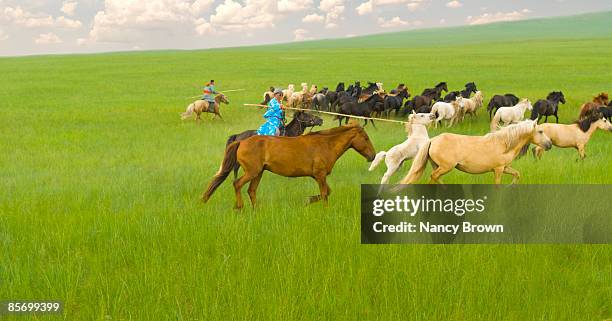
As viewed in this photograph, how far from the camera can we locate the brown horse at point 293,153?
22.9 ft

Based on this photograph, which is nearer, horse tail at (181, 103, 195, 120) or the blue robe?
the blue robe

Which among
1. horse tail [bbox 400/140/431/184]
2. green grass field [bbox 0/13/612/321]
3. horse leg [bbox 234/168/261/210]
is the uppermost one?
horse tail [bbox 400/140/431/184]

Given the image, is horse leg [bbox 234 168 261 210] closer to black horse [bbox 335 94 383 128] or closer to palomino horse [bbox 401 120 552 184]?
palomino horse [bbox 401 120 552 184]

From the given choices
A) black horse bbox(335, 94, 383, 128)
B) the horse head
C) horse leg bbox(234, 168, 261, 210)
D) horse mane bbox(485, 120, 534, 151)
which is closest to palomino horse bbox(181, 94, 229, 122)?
black horse bbox(335, 94, 383, 128)

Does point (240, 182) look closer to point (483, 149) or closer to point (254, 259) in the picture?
point (254, 259)

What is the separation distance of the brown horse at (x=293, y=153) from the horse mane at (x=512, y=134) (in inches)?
74.8

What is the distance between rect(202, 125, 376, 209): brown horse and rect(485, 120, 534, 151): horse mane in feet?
6.24

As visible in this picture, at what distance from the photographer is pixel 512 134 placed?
687cm

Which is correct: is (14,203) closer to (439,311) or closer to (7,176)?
(7,176)

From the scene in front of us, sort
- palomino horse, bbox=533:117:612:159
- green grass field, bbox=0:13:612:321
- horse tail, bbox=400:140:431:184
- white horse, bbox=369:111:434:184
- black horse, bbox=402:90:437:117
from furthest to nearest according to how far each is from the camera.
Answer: black horse, bbox=402:90:437:117
palomino horse, bbox=533:117:612:159
white horse, bbox=369:111:434:184
horse tail, bbox=400:140:431:184
green grass field, bbox=0:13:612:321

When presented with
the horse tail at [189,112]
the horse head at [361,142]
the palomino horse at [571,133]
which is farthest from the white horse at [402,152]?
the horse tail at [189,112]

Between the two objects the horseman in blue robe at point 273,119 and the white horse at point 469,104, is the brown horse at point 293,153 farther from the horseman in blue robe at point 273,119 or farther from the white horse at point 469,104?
the white horse at point 469,104

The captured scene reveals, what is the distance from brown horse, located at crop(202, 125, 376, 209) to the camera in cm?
698

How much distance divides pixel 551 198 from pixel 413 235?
293 centimetres
